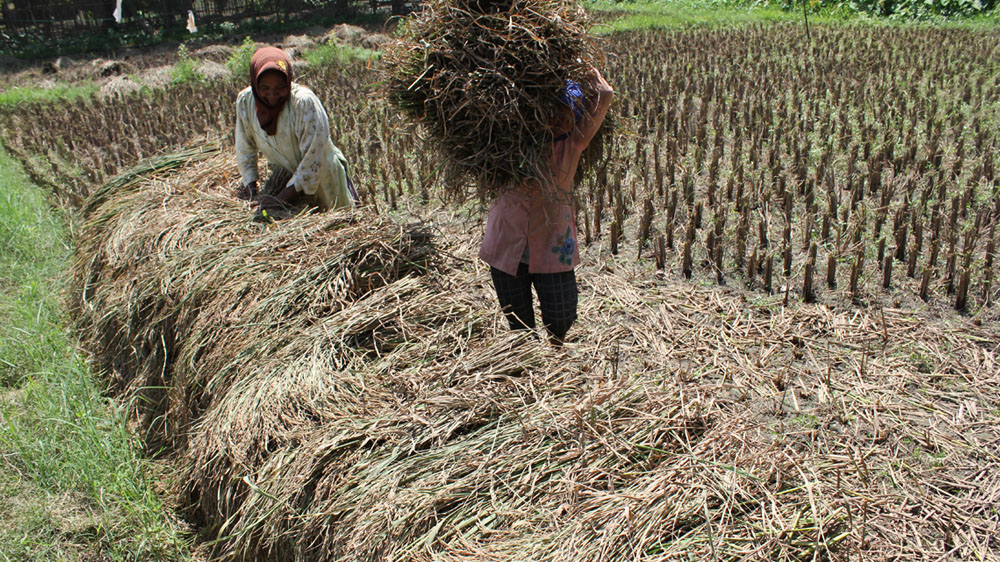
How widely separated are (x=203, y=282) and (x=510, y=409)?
1858mm

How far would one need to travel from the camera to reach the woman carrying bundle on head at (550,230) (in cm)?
256

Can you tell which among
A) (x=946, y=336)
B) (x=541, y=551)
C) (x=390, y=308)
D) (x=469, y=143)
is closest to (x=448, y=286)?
(x=390, y=308)

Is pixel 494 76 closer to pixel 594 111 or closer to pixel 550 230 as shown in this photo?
pixel 594 111

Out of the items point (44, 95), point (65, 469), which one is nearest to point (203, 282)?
point (65, 469)

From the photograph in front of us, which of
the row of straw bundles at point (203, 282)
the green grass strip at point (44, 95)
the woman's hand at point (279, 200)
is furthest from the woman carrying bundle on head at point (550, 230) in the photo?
the green grass strip at point (44, 95)

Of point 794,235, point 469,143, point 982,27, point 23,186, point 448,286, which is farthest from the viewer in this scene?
point 982,27

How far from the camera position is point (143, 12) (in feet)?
60.0

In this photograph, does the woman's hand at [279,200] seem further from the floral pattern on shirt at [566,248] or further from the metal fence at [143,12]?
the metal fence at [143,12]

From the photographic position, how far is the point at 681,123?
652 cm

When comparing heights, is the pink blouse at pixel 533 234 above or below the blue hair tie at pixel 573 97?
below

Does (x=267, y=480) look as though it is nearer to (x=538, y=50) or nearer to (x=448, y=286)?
(x=448, y=286)

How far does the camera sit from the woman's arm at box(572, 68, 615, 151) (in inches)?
100

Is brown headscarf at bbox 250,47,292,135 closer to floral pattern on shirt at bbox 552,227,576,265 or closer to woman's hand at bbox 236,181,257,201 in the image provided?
woman's hand at bbox 236,181,257,201

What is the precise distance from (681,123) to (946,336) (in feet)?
12.1
